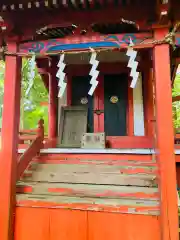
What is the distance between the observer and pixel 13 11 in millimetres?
4184

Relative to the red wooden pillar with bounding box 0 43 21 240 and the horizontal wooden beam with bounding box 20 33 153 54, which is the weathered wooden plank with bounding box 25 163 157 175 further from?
the horizontal wooden beam with bounding box 20 33 153 54

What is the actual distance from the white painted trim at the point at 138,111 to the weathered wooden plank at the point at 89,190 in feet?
9.39

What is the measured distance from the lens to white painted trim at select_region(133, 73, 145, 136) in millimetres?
6523

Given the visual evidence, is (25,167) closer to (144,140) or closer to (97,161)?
(97,161)

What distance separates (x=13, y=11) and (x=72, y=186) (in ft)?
10.6

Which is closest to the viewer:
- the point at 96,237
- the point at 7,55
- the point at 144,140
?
the point at 96,237

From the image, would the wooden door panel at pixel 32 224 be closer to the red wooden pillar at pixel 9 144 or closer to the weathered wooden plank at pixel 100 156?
the red wooden pillar at pixel 9 144

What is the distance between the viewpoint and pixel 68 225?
3639mm

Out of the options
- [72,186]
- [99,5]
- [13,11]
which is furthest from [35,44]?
[72,186]

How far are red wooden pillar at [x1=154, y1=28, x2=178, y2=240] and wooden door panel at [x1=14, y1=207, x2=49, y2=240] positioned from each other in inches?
70.3

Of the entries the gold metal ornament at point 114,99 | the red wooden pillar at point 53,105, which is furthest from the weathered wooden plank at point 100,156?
the gold metal ornament at point 114,99

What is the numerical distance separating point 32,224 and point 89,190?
1.05m

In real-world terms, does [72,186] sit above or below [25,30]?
below

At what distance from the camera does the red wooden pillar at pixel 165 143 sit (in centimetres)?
332
